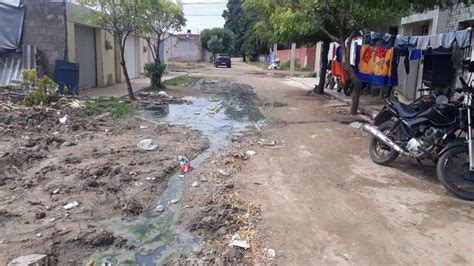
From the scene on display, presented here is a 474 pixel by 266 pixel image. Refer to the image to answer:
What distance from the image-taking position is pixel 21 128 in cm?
834

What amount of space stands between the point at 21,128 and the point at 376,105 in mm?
10477

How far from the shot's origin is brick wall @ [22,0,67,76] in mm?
13788

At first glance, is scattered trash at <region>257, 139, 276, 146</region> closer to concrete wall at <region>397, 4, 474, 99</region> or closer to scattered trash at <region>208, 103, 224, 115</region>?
scattered trash at <region>208, 103, 224, 115</region>

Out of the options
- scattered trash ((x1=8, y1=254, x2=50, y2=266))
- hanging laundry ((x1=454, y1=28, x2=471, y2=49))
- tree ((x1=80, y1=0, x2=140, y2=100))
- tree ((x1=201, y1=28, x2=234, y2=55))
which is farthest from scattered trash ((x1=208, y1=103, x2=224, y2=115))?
tree ((x1=201, y1=28, x2=234, y2=55))

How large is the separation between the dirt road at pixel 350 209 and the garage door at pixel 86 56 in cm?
1113

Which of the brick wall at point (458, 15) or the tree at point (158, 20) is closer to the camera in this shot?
the brick wall at point (458, 15)

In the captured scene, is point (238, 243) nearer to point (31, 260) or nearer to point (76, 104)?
point (31, 260)

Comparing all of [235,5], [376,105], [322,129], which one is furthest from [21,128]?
[235,5]

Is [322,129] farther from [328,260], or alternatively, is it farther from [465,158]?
[328,260]

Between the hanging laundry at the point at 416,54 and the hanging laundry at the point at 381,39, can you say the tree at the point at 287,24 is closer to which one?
the hanging laundry at the point at 381,39

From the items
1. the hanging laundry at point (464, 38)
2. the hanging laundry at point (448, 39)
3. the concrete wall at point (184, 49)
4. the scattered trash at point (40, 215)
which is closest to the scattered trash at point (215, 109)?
the hanging laundry at point (448, 39)

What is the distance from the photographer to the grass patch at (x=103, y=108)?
10.4m

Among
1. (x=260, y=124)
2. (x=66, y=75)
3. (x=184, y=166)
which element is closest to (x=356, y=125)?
(x=260, y=124)

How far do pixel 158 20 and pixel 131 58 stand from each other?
20.1 feet
